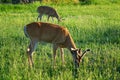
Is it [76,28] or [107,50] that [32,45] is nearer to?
[107,50]

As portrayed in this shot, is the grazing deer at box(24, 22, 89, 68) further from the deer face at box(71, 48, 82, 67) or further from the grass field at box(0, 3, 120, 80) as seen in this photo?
the deer face at box(71, 48, 82, 67)

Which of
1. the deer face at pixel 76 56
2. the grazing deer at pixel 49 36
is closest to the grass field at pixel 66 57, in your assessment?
the deer face at pixel 76 56

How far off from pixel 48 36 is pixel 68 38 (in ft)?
1.87

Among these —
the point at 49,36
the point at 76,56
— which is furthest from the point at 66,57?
the point at 76,56

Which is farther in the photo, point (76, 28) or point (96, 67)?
point (76, 28)

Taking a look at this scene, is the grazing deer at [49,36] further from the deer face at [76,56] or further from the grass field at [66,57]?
the deer face at [76,56]

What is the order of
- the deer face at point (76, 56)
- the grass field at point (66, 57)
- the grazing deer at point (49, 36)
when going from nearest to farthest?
1. the grass field at point (66, 57)
2. the deer face at point (76, 56)
3. the grazing deer at point (49, 36)

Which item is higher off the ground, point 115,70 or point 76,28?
point 115,70

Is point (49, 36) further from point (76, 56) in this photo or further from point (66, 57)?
point (76, 56)

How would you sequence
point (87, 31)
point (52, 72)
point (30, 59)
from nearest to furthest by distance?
point (52, 72) → point (30, 59) → point (87, 31)

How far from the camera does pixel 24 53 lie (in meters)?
11.2

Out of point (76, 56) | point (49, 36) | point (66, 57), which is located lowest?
point (66, 57)

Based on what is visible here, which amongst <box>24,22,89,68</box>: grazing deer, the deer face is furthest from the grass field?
<box>24,22,89,68</box>: grazing deer

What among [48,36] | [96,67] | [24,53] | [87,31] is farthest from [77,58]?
[87,31]
